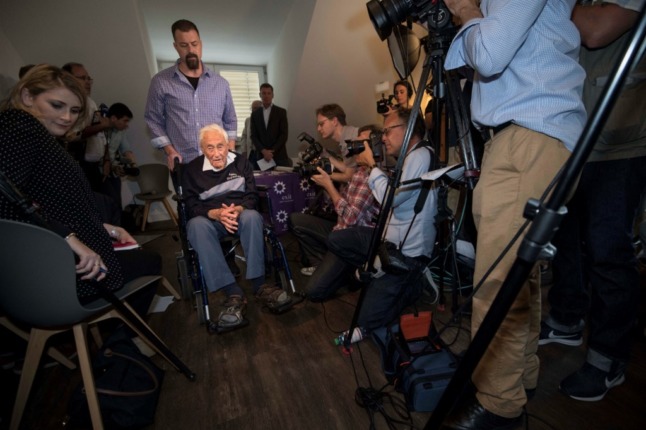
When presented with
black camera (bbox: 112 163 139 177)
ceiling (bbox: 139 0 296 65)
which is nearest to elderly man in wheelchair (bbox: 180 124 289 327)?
black camera (bbox: 112 163 139 177)

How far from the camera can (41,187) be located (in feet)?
3.06

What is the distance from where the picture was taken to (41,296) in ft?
2.71

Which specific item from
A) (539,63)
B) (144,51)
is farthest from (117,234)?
(144,51)

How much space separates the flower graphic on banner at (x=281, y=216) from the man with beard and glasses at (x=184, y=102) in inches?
45.2

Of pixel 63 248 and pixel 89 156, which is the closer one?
pixel 63 248

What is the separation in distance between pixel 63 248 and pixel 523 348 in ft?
4.33

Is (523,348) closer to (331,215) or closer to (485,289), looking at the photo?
(485,289)

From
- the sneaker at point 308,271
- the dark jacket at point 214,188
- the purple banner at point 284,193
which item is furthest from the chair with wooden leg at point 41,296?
the purple banner at point 284,193

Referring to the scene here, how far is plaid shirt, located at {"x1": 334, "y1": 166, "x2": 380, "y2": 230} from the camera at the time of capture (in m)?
1.85

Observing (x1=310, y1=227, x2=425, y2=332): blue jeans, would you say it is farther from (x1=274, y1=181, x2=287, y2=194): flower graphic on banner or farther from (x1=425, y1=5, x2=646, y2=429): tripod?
(x1=274, y1=181, x2=287, y2=194): flower graphic on banner

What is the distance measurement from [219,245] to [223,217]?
176mm

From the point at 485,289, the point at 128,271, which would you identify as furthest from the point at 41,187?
the point at 485,289

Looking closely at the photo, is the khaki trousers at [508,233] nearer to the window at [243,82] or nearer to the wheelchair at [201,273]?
the wheelchair at [201,273]

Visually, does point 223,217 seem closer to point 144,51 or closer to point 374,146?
point 374,146
